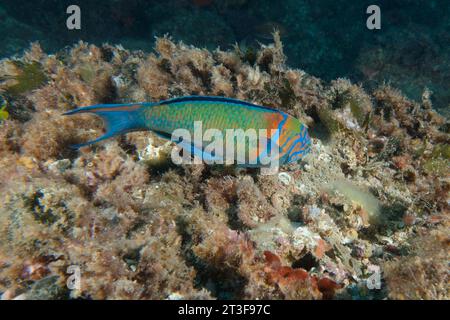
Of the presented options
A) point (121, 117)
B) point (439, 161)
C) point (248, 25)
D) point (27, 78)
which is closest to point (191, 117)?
point (121, 117)

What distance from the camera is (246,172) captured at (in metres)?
3.11

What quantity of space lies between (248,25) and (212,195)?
42.8ft

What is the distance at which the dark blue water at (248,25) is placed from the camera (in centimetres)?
1333

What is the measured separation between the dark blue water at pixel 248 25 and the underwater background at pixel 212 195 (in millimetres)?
9624

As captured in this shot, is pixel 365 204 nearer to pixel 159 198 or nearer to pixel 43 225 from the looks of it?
pixel 159 198

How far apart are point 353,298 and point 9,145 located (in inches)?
147

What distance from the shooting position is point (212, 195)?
9.53 ft

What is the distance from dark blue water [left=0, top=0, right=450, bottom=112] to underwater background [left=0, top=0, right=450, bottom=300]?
962cm

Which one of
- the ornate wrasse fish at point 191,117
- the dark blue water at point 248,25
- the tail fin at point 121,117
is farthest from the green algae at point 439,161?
the dark blue water at point 248,25

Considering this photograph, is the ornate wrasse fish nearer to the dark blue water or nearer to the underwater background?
the underwater background

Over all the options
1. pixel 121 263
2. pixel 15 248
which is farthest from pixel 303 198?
pixel 15 248

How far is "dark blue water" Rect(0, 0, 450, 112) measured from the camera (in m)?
13.3

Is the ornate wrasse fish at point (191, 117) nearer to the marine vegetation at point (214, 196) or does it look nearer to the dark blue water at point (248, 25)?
the marine vegetation at point (214, 196)
